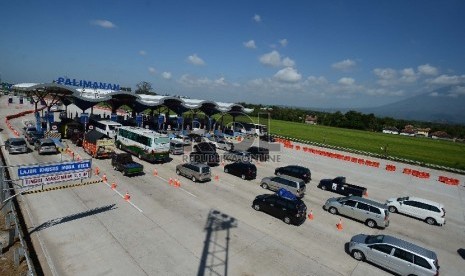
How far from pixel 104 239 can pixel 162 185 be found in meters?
9.97

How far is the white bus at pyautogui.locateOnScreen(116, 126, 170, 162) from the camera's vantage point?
32188 millimetres

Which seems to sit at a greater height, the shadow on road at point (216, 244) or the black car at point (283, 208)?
the black car at point (283, 208)

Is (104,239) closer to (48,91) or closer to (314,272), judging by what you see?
(314,272)

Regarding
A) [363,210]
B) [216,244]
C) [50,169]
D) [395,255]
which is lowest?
[216,244]

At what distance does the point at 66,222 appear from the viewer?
56.8 feet

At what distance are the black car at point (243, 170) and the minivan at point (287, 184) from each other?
2407mm

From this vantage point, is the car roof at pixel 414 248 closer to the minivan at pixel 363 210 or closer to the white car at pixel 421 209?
the minivan at pixel 363 210

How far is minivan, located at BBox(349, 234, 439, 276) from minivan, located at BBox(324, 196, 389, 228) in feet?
15.1

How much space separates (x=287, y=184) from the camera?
2555 cm

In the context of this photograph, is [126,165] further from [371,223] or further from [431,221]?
[431,221]

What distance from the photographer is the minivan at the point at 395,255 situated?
1431 centimetres

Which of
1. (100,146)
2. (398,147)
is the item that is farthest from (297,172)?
(398,147)

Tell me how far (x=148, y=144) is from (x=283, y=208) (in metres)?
18.5

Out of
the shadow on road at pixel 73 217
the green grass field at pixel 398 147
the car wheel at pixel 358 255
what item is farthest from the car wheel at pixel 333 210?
the green grass field at pixel 398 147
